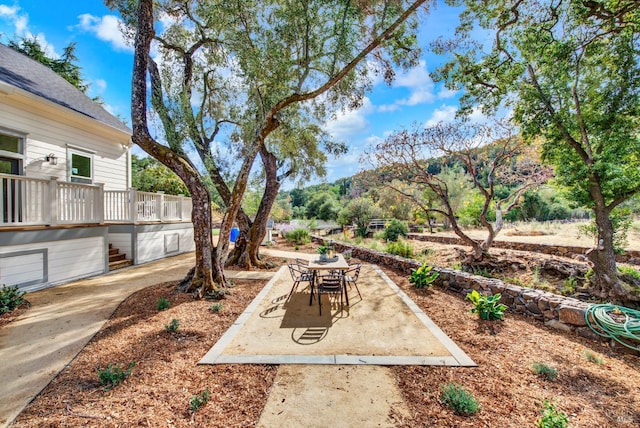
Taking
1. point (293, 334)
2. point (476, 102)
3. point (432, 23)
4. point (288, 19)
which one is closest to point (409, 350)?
point (293, 334)

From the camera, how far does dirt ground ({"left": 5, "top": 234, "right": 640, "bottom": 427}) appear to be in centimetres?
227

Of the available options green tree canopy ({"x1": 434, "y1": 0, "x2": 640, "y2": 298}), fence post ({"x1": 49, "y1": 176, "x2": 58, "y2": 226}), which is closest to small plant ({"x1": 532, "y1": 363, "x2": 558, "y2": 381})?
green tree canopy ({"x1": 434, "y1": 0, "x2": 640, "y2": 298})

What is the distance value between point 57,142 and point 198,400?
349 inches

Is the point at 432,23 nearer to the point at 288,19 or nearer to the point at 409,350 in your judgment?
the point at 288,19

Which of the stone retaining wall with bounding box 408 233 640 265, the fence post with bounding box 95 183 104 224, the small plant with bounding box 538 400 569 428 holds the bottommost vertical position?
the small plant with bounding box 538 400 569 428

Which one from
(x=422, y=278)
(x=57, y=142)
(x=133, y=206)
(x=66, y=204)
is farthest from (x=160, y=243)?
(x=422, y=278)

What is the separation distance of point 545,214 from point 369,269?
29.5 m

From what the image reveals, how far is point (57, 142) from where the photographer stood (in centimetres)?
746

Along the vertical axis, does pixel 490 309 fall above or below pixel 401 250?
below

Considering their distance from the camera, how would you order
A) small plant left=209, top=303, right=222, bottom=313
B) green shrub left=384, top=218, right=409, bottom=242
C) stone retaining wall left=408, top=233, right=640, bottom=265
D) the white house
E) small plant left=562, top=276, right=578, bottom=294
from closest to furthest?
small plant left=209, top=303, right=222, bottom=313 < the white house < small plant left=562, top=276, right=578, bottom=294 < stone retaining wall left=408, top=233, right=640, bottom=265 < green shrub left=384, top=218, right=409, bottom=242

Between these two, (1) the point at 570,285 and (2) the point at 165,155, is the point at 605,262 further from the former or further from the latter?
(2) the point at 165,155

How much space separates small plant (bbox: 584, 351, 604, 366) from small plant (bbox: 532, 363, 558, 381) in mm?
702

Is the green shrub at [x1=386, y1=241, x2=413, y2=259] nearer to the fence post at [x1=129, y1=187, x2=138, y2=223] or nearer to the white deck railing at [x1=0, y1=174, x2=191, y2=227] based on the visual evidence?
the white deck railing at [x1=0, y1=174, x2=191, y2=227]

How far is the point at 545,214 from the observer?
27.8m
